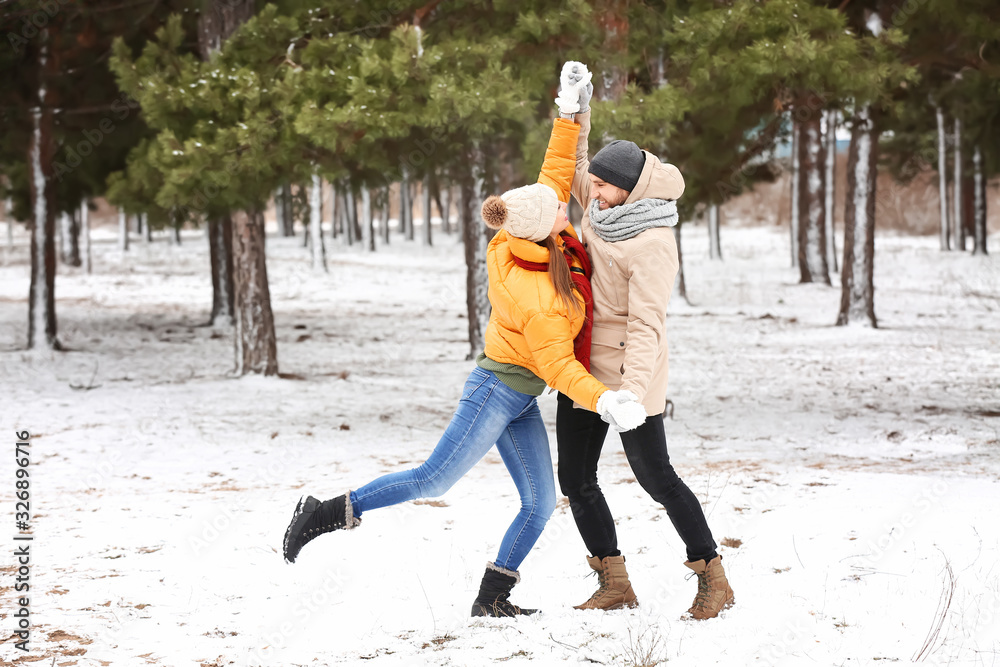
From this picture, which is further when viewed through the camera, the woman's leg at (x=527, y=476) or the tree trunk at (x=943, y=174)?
the tree trunk at (x=943, y=174)

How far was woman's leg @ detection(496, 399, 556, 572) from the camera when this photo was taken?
3.80m

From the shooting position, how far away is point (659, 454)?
366 centimetres

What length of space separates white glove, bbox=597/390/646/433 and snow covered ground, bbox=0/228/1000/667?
0.92m

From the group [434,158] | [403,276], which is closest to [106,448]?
[434,158]

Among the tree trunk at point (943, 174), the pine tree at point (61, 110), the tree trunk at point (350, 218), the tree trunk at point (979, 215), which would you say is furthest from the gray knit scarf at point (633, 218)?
the tree trunk at point (350, 218)

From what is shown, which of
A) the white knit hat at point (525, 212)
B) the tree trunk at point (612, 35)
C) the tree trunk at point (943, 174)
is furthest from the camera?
the tree trunk at point (943, 174)

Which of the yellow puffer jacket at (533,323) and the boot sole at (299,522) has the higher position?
the yellow puffer jacket at (533,323)

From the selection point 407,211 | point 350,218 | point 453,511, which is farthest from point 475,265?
point 407,211

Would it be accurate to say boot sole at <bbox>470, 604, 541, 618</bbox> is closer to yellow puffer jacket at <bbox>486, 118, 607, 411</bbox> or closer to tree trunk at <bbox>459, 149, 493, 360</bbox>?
yellow puffer jacket at <bbox>486, 118, 607, 411</bbox>

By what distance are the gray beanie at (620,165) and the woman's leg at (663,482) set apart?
0.91 meters

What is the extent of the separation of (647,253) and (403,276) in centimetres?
2264

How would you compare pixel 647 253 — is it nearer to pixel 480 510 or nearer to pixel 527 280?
pixel 527 280

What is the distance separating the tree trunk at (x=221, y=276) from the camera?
15703 millimetres

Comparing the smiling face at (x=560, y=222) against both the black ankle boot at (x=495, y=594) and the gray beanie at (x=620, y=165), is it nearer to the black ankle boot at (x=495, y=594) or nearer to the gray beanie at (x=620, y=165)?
the gray beanie at (x=620, y=165)
